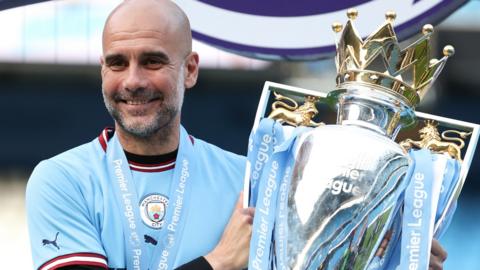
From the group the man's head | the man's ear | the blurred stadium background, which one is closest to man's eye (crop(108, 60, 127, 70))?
the man's head

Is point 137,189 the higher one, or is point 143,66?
point 143,66

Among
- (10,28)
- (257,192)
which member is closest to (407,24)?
(257,192)

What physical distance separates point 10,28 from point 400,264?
159 inches

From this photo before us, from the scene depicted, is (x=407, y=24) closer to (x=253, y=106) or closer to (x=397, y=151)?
(x=397, y=151)

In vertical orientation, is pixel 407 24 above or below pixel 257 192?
above

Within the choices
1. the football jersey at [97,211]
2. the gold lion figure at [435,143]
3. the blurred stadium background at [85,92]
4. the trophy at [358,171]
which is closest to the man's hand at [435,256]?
the trophy at [358,171]

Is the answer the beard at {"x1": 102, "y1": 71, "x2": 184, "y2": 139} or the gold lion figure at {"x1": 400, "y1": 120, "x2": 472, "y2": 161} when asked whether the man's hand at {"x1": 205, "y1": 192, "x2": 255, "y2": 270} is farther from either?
the gold lion figure at {"x1": 400, "y1": 120, "x2": 472, "y2": 161}

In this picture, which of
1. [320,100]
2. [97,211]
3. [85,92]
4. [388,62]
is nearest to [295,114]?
[320,100]

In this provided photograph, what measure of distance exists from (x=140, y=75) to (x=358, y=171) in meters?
0.54

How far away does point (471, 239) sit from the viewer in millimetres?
6547

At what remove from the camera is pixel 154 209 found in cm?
275

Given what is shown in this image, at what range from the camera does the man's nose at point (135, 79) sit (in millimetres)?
2625

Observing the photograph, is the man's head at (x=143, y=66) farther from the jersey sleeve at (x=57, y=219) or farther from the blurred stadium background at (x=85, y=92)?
the blurred stadium background at (x=85, y=92)

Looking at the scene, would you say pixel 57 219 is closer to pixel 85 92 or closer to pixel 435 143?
pixel 435 143
